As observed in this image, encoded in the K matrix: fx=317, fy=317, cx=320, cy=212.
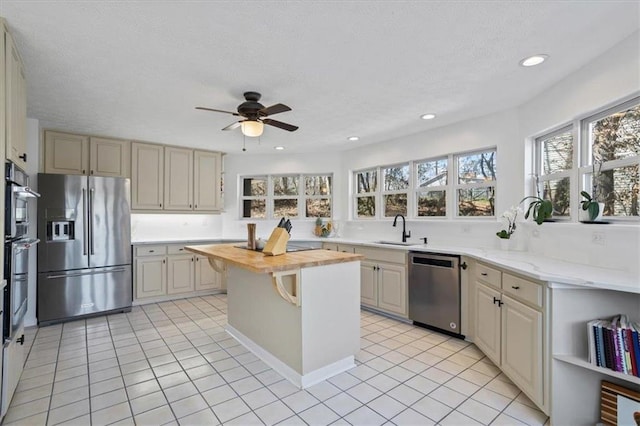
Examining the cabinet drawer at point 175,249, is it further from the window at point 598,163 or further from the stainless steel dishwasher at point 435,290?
the window at point 598,163

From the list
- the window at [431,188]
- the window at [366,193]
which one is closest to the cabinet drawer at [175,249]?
A: the window at [366,193]

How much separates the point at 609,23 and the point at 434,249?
218cm

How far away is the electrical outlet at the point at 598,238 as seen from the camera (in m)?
2.15

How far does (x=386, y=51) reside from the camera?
6.93 ft

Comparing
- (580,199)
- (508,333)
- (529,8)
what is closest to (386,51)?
(529,8)

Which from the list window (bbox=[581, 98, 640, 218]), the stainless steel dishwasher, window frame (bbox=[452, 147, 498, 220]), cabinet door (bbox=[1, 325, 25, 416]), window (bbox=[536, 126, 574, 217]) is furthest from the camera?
window frame (bbox=[452, 147, 498, 220])

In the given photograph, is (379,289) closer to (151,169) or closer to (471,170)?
(471,170)

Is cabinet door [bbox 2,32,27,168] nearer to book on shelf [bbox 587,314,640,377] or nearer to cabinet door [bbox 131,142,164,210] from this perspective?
cabinet door [bbox 131,142,164,210]

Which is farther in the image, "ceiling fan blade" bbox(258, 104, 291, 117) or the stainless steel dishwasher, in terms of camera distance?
the stainless steel dishwasher

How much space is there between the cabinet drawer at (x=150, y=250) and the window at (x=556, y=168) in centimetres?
474

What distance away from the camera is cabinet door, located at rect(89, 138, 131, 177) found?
4281 millimetres

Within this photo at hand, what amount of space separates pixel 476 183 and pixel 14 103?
4181 mm

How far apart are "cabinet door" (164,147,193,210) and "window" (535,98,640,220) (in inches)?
184

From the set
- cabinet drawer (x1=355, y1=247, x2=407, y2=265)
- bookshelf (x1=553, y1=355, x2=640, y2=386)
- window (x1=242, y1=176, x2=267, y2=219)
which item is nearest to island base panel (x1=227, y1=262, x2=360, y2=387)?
cabinet drawer (x1=355, y1=247, x2=407, y2=265)
